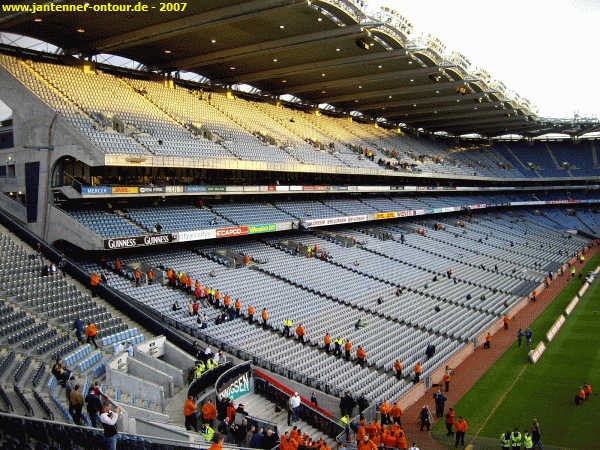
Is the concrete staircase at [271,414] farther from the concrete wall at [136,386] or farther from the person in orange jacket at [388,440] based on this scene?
the concrete wall at [136,386]

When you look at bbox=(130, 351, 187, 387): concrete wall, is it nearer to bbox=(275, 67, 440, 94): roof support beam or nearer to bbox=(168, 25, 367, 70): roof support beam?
bbox=(168, 25, 367, 70): roof support beam

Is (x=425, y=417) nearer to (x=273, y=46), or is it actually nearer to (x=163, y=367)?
(x=163, y=367)

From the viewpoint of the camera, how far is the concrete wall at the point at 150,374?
15.6 m

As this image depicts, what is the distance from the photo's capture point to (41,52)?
28703 millimetres

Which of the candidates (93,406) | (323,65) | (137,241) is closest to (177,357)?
(93,406)

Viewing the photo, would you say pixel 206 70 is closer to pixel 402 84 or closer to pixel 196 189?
pixel 196 189

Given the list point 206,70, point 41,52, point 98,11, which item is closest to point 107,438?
point 98,11

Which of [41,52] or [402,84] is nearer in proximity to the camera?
[41,52]

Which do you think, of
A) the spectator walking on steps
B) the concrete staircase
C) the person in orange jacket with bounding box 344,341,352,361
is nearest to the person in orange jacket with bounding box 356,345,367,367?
the person in orange jacket with bounding box 344,341,352,361

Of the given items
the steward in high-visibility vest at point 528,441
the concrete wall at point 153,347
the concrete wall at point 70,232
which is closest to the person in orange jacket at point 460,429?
the steward in high-visibility vest at point 528,441

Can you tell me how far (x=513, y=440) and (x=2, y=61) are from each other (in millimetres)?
28660

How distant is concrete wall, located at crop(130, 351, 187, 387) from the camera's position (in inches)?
641

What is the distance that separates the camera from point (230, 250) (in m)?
29.2

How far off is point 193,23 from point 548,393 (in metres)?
24.6
